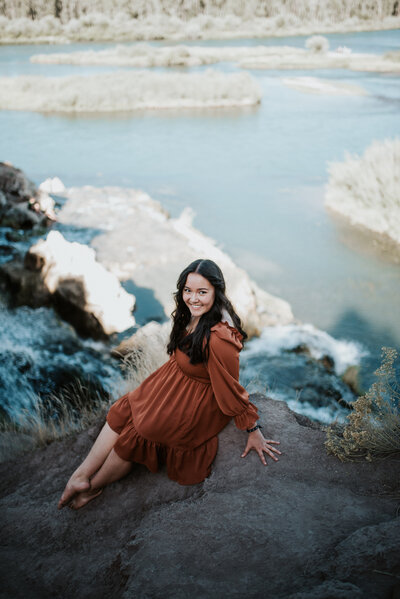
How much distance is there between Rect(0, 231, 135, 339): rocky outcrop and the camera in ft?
20.5

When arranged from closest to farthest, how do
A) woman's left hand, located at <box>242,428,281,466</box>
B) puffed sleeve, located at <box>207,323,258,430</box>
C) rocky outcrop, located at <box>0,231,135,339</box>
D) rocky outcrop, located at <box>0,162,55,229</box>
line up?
puffed sleeve, located at <box>207,323,258,430</box> < woman's left hand, located at <box>242,428,281,466</box> < rocky outcrop, located at <box>0,231,135,339</box> < rocky outcrop, located at <box>0,162,55,229</box>

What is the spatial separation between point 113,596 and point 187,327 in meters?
1.20

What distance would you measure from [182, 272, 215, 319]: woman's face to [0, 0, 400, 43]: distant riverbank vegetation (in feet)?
189

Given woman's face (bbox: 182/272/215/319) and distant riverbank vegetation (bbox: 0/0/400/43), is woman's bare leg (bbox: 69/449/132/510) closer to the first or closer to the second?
woman's face (bbox: 182/272/215/319)

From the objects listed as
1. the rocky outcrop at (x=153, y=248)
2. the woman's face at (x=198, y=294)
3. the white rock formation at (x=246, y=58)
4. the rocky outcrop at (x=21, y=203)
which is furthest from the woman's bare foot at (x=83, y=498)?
the white rock formation at (x=246, y=58)

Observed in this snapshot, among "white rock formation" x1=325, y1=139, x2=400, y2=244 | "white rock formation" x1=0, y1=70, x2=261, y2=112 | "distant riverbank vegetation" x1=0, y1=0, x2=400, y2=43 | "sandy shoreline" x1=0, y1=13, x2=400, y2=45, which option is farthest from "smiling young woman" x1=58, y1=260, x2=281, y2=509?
"sandy shoreline" x1=0, y1=13, x2=400, y2=45

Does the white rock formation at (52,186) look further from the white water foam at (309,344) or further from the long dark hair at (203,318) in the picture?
the long dark hair at (203,318)

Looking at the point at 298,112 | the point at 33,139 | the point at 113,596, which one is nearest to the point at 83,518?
the point at 113,596

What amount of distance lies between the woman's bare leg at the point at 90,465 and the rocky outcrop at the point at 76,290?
13.6 ft

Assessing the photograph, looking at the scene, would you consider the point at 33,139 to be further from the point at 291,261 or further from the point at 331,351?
the point at 331,351

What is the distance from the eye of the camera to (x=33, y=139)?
18312 millimetres

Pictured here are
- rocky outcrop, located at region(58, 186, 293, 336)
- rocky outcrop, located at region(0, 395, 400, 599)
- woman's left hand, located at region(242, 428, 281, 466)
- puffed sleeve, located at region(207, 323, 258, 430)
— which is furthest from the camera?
rocky outcrop, located at region(58, 186, 293, 336)

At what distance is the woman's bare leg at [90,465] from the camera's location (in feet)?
7.03

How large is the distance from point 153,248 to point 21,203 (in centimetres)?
381
